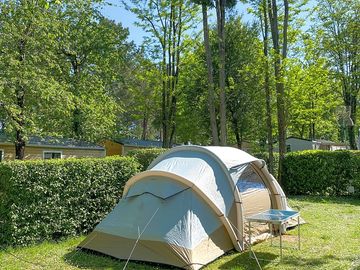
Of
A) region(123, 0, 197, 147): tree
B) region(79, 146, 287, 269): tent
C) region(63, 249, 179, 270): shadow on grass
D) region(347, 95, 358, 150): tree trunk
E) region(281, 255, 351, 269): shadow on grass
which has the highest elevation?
region(123, 0, 197, 147): tree

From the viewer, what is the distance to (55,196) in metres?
6.84

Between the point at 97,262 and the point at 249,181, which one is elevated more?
the point at 249,181

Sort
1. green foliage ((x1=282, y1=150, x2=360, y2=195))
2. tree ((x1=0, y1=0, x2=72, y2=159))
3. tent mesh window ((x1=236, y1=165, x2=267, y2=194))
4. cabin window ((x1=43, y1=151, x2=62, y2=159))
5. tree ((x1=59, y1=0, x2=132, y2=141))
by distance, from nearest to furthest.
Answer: tent mesh window ((x1=236, y1=165, x2=267, y2=194)) → tree ((x1=0, y1=0, x2=72, y2=159)) → green foliage ((x1=282, y1=150, x2=360, y2=195)) → cabin window ((x1=43, y1=151, x2=62, y2=159)) → tree ((x1=59, y1=0, x2=132, y2=141))

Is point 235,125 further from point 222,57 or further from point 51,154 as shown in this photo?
point 51,154

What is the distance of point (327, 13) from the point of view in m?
24.7

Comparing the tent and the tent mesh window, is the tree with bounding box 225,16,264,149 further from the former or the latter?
the tent

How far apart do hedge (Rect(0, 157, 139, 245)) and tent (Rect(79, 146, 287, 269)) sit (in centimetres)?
111

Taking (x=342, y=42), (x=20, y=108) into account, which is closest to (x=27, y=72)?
(x=20, y=108)

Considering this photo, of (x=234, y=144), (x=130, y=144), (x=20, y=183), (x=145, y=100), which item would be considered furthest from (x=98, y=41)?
(x=20, y=183)

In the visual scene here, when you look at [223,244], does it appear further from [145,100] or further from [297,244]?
[145,100]

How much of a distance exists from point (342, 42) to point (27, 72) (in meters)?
20.2

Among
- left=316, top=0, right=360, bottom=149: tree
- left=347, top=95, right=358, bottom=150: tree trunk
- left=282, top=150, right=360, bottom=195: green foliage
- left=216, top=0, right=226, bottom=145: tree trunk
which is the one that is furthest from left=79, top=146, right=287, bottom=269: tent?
left=347, top=95, right=358, bottom=150: tree trunk

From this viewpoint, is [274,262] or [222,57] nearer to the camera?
[274,262]

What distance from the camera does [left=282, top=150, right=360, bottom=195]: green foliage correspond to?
12938 millimetres
